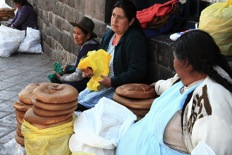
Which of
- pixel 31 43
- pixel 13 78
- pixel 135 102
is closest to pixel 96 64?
pixel 135 102

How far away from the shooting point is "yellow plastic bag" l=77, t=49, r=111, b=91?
4.08 m

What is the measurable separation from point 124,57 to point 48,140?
120 centimetres

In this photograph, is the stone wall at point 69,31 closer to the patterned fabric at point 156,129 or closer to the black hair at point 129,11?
the black hair at point 129,11

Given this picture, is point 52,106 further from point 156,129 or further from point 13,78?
point 13,78

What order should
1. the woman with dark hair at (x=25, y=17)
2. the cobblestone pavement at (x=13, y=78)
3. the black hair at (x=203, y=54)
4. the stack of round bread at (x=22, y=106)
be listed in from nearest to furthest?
1. the black hair at (x=203, y=54)
2. the stack of round bread at (x=22, y=106)
3. the cobblestone pavement at (x=13, y=78)
4. the woman with dark hair at (x=25, y=17)

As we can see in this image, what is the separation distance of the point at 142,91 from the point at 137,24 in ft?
2.90

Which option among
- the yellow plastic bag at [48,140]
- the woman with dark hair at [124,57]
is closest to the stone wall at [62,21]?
the woman with dark hair at [124,57]

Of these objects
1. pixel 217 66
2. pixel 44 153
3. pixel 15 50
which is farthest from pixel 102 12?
pixel 15 50

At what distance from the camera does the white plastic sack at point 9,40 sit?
9156 mm

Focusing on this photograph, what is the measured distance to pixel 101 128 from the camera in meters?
3.25

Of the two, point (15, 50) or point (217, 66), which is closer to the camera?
point (217, 66)

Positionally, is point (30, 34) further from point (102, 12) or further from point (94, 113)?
point (94, 113)

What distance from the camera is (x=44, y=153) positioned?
3357mm

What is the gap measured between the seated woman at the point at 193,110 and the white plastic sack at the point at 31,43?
6.83m
